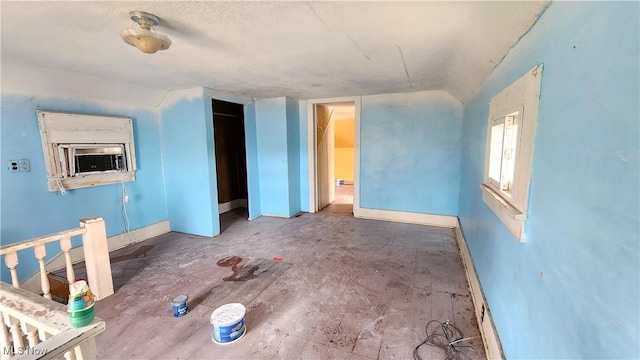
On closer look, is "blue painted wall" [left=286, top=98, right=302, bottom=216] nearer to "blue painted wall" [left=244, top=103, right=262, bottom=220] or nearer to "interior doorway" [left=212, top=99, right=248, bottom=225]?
"blue painted wall" [left=244, top=103, right=262, bottom=220]

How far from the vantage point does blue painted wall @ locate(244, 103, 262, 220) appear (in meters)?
4.50

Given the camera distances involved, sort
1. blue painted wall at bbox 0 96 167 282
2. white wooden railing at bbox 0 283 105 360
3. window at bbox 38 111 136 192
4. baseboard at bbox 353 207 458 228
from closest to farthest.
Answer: white wooden railing at bbox 0 283 105 360
blue painted wall at bbox 0 96 167 282
window at bbox 38 111 136 192
baseboard at bbox 353 207 458 228

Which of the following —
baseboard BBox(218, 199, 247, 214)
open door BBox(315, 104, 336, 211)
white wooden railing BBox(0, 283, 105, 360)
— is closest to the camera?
white wooden railing BBox(0, 283, 105, 360)

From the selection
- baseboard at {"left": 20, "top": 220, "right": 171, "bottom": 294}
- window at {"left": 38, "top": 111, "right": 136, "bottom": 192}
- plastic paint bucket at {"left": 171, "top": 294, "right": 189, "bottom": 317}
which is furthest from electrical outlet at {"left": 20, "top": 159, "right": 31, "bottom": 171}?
plastic paint bucket at {"left": 171, "top": 294, "right": 189, "bottom": 317}

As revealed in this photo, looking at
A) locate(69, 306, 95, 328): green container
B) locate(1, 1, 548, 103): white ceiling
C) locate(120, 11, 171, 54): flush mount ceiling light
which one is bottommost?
locate(69, 306, 95, 328): green container

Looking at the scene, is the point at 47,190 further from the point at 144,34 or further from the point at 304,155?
the point at 304,155

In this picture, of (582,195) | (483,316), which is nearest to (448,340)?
(483,316)

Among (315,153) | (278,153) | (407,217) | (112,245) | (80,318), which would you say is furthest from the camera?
(315,153)

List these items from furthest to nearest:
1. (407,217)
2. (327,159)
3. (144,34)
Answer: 1. (327,159)
2. (407,217)
3. (144,34)

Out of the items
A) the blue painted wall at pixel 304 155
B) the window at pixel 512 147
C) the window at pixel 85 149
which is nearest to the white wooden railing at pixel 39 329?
the window at pixel 85 149

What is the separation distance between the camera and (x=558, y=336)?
904 millimetres

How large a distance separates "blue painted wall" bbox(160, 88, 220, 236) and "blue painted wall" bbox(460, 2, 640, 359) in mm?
3474

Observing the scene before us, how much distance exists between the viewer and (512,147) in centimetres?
168

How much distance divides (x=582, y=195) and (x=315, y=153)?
14.1 ft
